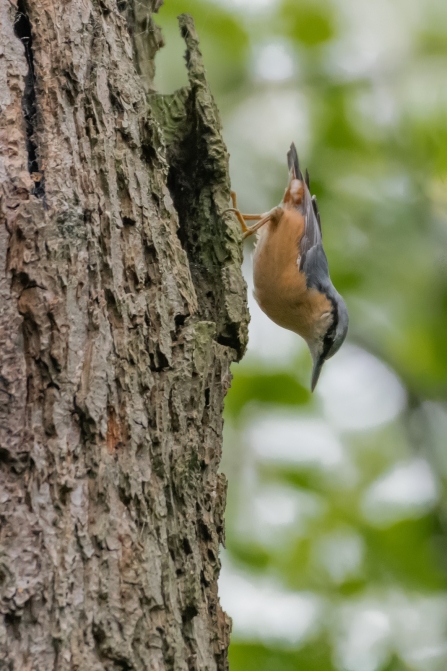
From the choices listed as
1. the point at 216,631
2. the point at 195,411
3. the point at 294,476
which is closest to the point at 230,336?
the point at 195,411

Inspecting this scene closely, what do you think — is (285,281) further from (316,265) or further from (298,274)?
(316,265)

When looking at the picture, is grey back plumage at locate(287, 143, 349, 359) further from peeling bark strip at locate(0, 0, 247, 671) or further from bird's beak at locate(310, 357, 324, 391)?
peeling bark strip at locate(0, 0, 247, 671)

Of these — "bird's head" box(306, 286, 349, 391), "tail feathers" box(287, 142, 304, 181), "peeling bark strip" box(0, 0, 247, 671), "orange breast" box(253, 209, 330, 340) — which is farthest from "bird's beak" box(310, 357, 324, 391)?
"peeling bark strip" box(0, 0, 247, 671)

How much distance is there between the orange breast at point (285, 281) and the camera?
4.37m

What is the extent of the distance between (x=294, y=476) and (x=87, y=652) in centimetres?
265

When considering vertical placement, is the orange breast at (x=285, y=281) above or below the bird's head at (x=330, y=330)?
above

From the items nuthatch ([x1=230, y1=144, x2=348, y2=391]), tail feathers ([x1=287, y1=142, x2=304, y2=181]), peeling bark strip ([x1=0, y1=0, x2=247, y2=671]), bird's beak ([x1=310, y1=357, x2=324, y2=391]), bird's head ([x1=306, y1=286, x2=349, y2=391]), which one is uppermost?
tail feathers ([x1=287, y1=142, x2=304, y2=181])

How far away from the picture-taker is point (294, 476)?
4.00 m

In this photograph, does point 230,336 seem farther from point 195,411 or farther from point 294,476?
point 294,476

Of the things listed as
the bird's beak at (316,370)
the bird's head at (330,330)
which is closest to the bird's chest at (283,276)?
the bird's head at (330,330)

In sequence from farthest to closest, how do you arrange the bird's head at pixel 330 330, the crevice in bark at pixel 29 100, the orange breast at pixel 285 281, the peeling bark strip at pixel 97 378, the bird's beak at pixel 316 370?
1. the orange breast at pixel 285 281
2. the bird's head at pixel 330 330
3. the bird's beak at pixel 316 370
4. the crevice in bark at pixel 29 100
5. the peeling bark strip at pixel 97 378

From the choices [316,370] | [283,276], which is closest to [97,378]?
[316,370]

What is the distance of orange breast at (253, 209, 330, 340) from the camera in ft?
14.3

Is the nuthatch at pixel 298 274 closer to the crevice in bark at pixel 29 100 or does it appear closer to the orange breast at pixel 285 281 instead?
the orange breast at pixel 285 281
